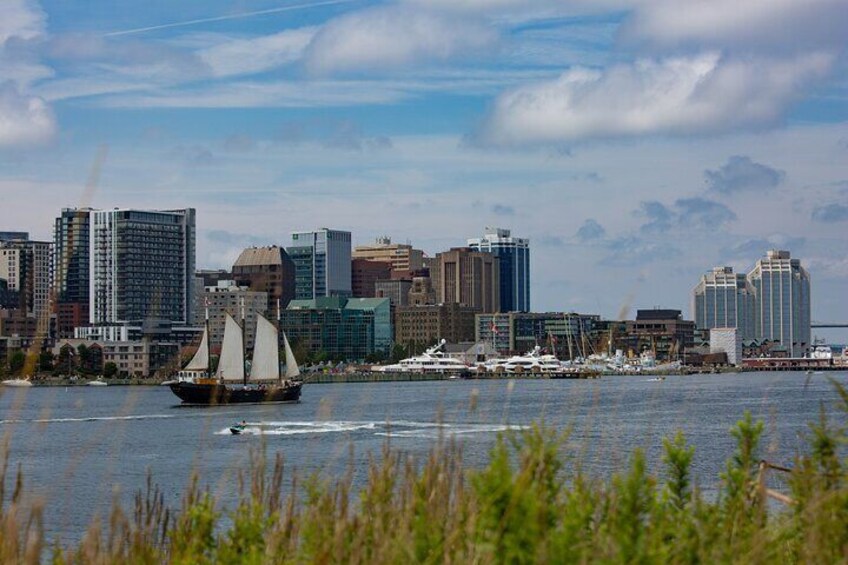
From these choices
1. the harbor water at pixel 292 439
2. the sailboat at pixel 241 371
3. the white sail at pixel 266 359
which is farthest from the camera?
the white sail at pixel 266 359

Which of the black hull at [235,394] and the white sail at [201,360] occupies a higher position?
the white sail at [201,360]

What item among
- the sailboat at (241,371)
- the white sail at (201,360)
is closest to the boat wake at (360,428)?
the sailboat at (241,371)

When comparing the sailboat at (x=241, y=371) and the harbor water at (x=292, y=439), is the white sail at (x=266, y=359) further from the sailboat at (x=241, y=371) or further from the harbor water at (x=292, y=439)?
the harbor water at (x=292, y=439)

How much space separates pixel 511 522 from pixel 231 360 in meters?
105

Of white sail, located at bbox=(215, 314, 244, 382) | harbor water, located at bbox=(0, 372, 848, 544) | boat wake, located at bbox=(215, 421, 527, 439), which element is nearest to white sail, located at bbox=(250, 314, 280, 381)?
white sail, located at bbox=(215, 314, 244, 382)

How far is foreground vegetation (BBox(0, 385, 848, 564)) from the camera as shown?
8242 mm

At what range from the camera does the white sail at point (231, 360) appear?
A: 363ft

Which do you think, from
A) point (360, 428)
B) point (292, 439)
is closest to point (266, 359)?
point (360, 428)

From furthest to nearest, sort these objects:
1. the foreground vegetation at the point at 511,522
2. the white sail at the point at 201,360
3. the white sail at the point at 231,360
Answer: the white sail at the point at 201,360 → the white sail at the point at 231,360 → the foreground vegetation at the point at 511,522

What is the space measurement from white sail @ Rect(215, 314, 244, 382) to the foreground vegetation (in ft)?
328

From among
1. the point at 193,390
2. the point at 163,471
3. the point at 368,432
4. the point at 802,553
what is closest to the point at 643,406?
the point at 368,432

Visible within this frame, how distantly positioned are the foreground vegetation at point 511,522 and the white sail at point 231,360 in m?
100

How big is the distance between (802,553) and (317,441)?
47662mm

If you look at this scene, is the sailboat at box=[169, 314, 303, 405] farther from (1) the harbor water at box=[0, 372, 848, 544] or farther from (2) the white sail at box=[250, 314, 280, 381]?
(1) the harbor water at box=[0, 372, 848, 544]
